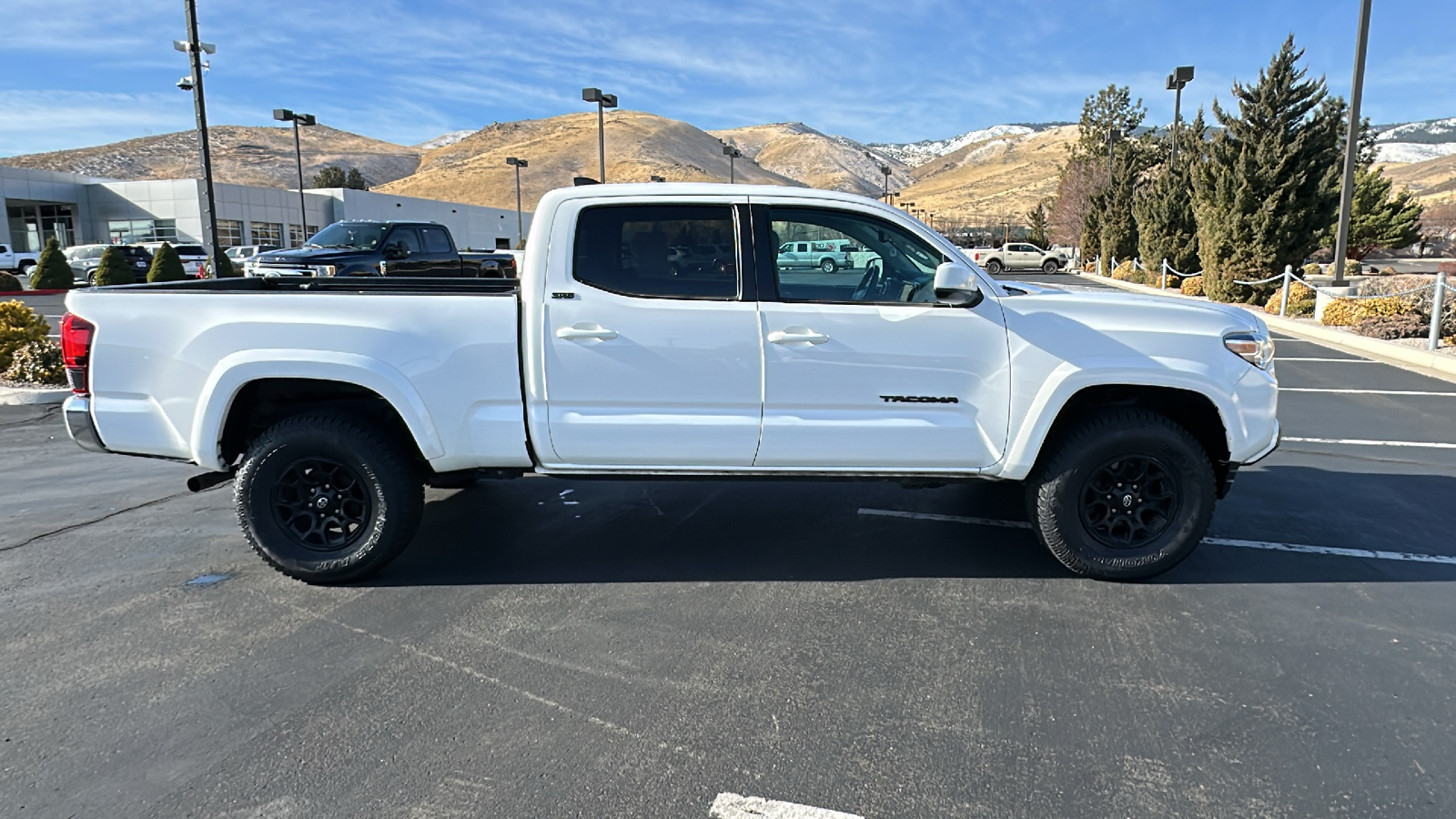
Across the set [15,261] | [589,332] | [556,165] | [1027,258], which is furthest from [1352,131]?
[556,165]

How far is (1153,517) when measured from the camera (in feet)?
14.8

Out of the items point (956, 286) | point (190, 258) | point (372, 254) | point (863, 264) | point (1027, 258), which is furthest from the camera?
point (1027, 258)

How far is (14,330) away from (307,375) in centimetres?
901

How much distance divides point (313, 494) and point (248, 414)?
547mm

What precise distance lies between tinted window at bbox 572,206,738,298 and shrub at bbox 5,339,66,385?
881 centimetres

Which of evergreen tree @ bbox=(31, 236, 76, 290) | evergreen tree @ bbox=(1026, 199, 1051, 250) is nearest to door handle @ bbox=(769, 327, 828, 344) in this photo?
evergreen tree @ bbox=(31, 236, 76, 290)

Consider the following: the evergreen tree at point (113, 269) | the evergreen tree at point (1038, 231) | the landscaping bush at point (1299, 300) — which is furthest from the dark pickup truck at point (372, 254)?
the evergreen tree at point (1038, 231)

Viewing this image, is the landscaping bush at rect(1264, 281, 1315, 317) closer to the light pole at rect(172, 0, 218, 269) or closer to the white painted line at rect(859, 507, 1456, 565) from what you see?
the white painted line at rect(859, 507, 1456, 565)

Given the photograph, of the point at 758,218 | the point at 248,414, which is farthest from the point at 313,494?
the point at 758,218

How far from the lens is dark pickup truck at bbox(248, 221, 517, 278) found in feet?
47.5

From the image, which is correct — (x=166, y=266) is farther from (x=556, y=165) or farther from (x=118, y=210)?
(x=556, y=165)

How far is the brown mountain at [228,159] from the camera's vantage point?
151 metres

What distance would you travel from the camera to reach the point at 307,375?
422 centimetres

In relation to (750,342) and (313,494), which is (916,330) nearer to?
(750,342)
